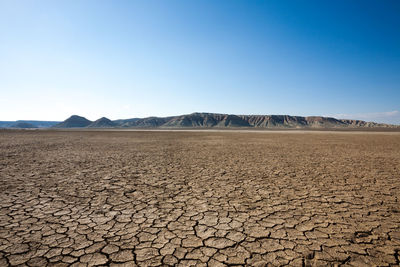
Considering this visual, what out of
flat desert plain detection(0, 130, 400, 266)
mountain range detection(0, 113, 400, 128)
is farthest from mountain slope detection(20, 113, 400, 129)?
flat desert plain detection(0, 130, 400, 266)

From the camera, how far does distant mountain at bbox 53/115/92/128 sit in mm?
142000

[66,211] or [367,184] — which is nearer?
[66,211]

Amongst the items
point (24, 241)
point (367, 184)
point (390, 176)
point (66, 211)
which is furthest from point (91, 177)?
point (390, 176)

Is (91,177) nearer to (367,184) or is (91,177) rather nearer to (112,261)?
(112,261)

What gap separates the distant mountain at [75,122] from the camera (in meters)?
142

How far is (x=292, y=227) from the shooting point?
2.93 m

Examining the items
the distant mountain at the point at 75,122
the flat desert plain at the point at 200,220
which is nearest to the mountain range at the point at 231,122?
the distant mountain at the point at 75,122

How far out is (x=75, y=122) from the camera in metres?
147

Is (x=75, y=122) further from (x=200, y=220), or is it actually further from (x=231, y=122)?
(x=200, y=220)

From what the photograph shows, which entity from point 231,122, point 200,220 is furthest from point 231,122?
point 200,220

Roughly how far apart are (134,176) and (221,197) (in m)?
2.97

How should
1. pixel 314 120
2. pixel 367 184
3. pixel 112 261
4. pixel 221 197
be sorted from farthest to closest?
1. pixel 314 120
2. pixel 367 184
3. pixel 221 197
4. pixel 112 261

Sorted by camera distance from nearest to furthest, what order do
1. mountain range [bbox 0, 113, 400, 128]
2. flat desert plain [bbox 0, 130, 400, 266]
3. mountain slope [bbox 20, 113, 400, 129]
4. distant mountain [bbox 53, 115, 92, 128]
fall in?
flat desert plain [bbox 0, 130, 400, 266]
mountain slope [bbox 20, 113, 400, 129]
mountain range [bbox 0, 113, 400, 128]
distant mountain [bbox 53, 115, 92, 128]

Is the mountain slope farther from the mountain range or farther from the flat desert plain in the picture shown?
the flat desert plain
